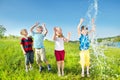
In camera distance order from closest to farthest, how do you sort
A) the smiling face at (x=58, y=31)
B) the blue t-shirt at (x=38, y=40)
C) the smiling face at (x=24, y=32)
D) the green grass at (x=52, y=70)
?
the smiling face at (x=58, y=31)
the green grass at (x=52, y=70)
the blue t-shirt at (x=38, y=40)
the smiling face at (x=24, y=32)

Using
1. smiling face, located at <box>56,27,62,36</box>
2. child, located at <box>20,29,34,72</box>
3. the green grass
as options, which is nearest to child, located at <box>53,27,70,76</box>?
smiling face, located at <box>56,27,62,36</box>

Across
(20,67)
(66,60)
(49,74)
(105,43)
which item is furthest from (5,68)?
(105,43)

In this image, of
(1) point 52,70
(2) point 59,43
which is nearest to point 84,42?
(2) point 59,43

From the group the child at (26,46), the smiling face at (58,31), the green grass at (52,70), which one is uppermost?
the smiling face at (58,31)

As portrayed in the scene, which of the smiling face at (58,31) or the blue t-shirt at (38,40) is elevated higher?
the smiling face at (58,31)

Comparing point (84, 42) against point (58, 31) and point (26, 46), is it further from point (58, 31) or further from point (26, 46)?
point (26, 46)

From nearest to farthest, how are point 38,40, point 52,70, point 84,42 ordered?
point 84,42, point 38,40, point 52,70

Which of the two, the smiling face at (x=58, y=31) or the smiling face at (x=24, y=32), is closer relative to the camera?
the smiling face at (x=58, y=31)

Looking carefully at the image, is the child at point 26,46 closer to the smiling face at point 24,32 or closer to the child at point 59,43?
the smiling face at point 24,32

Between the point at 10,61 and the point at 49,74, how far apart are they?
3069 mm

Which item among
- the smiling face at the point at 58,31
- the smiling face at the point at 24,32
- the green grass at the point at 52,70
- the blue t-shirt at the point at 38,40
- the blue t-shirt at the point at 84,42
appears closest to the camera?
the blue t-shirt at the point at 84,42

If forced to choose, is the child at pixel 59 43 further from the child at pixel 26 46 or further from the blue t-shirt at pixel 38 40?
the child at pixel 26 46

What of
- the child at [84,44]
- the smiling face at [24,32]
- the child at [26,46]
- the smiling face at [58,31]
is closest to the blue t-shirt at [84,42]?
the child at [84,44]

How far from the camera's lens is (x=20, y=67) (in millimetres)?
16500
